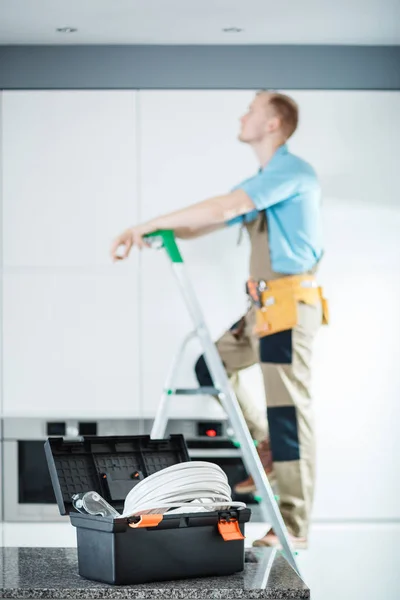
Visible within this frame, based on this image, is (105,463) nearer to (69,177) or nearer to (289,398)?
(289,398)

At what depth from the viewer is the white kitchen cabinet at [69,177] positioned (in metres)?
4.33

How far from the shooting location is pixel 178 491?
180 cm

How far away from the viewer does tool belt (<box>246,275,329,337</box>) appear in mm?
3754

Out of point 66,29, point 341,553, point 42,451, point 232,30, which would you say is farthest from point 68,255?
point 341,553

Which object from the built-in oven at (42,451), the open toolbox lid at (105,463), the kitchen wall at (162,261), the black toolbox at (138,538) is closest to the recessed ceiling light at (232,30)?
the kitchen wall at (162,261)

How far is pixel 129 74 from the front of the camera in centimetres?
437

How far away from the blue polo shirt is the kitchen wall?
1.36 feet

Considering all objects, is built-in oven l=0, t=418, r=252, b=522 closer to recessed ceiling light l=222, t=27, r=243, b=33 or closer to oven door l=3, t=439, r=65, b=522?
oven door l=3, t=439, r=65, b=522

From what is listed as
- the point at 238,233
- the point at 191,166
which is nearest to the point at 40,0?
the point at 191,166

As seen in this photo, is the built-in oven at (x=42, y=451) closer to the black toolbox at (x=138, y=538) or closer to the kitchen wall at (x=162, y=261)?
the kitchen wall at (x=162, y=261)

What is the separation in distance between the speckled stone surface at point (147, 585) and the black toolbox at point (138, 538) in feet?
0.08

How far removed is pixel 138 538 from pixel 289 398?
2.01 m

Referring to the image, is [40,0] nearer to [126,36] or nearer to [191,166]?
[126,36]

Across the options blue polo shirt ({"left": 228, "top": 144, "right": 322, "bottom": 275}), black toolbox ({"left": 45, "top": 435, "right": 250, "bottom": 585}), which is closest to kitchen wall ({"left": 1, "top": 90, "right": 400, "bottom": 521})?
blue polo shirt ({"left": 228, "top": 144, "right": 322, "bottom": 275})
